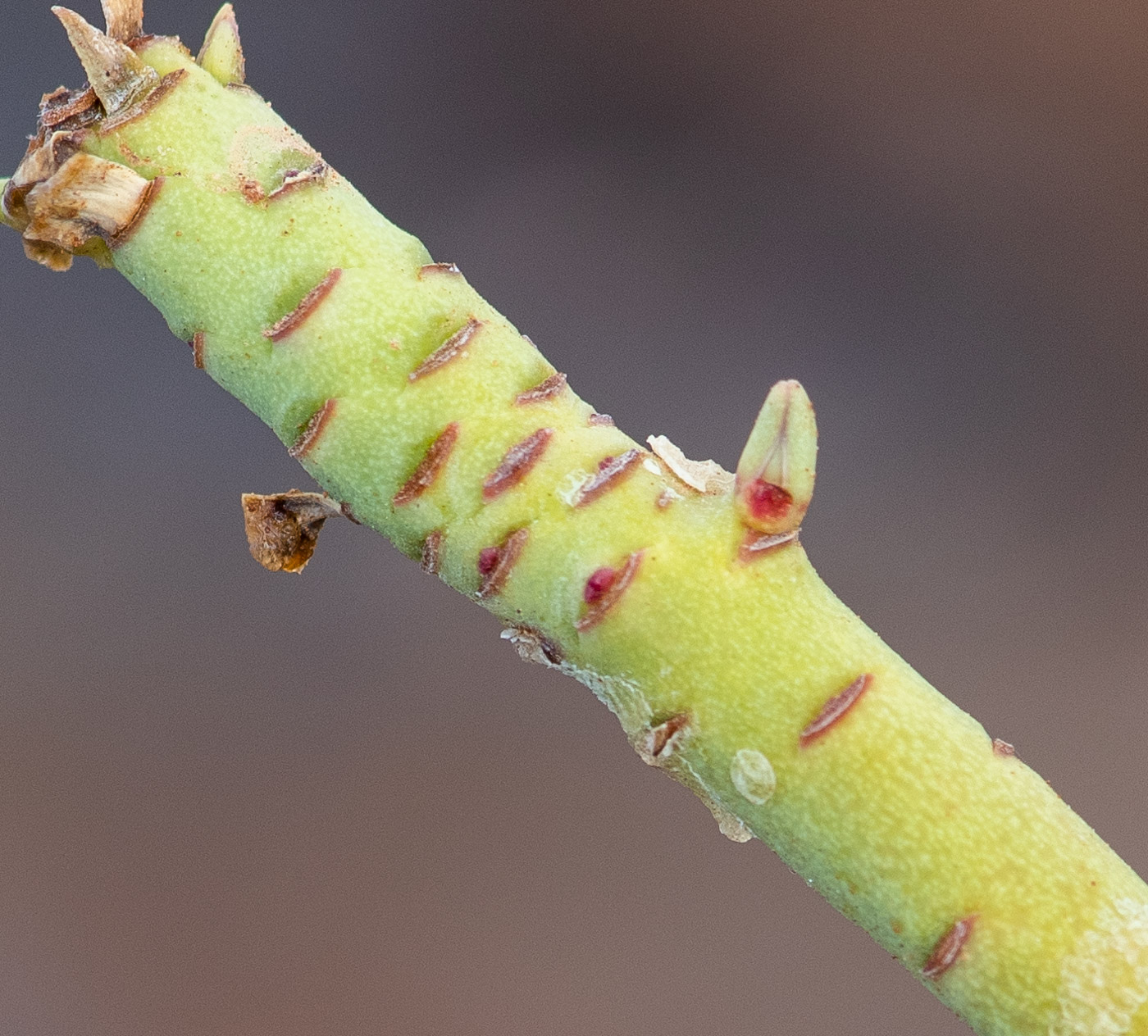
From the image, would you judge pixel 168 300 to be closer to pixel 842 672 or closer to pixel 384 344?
pixel 384 344

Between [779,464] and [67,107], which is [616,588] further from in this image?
[67,107]

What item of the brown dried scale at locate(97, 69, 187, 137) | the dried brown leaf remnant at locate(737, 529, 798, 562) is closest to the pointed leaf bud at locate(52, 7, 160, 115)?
the brown dried scale at locate(97, 69, 187, 137)

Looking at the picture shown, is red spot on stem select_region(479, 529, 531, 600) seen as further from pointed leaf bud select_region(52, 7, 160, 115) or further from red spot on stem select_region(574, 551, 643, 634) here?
pointed leaf bud select_region(52, 7, 160, 115)

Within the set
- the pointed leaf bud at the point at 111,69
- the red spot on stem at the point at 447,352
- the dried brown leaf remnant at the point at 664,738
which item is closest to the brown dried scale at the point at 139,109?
the pointed leaf bud at the point at 111,69

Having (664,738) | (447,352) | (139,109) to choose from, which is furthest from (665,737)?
(139,109)

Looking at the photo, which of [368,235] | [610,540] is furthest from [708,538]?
[368,235]

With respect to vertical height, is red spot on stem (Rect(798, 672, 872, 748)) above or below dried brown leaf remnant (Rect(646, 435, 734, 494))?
below

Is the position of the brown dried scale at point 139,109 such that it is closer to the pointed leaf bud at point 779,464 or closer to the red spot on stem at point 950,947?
the pointed leaf bud at point 779,464
